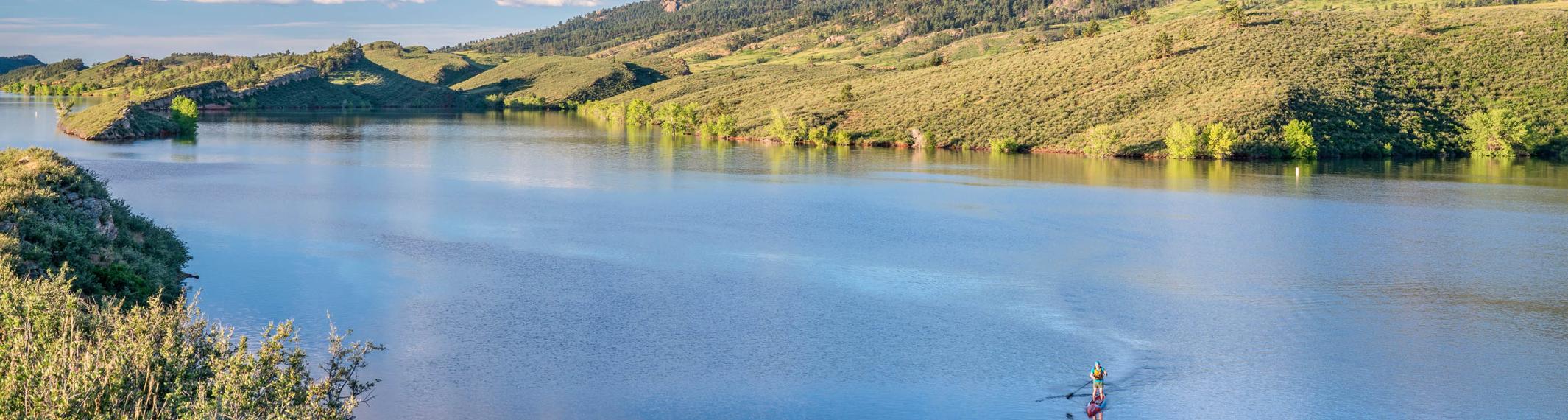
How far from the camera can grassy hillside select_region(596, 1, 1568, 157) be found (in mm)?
91875

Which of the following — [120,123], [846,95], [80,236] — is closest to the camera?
[80,236]

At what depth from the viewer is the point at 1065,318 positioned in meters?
31.4

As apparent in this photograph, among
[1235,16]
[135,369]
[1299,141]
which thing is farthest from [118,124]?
[1235,16]

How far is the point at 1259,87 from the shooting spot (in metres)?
97.0

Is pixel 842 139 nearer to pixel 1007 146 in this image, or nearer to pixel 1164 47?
pixel 1007 146

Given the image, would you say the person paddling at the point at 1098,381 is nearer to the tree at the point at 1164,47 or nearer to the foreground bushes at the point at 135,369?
the foreground bushes at the point at 135,369

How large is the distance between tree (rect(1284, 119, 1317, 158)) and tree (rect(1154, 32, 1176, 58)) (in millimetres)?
26422

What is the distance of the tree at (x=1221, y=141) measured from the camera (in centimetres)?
8688

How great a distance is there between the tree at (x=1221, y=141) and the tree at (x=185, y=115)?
8841 cm

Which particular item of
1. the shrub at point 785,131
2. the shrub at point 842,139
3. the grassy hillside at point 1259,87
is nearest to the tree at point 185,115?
the grassy hillside at point 1259,87

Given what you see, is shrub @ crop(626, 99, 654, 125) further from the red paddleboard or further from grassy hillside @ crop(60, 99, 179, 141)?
the red paddleboard

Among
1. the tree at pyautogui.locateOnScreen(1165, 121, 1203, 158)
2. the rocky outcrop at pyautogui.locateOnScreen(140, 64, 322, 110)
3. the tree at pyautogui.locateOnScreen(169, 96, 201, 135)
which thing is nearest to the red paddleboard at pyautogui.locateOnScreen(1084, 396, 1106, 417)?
the tree at pyautogui.locateOnScreen(1165, 121, 1203, 158)

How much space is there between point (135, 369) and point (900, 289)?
75.9 ft

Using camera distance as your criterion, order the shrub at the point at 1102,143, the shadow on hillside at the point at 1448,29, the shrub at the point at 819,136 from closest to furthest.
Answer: the shrub at the point at 1102,143 → the shrub at the point at 819,136 → the shadow on hillside at the point at 1448,29
